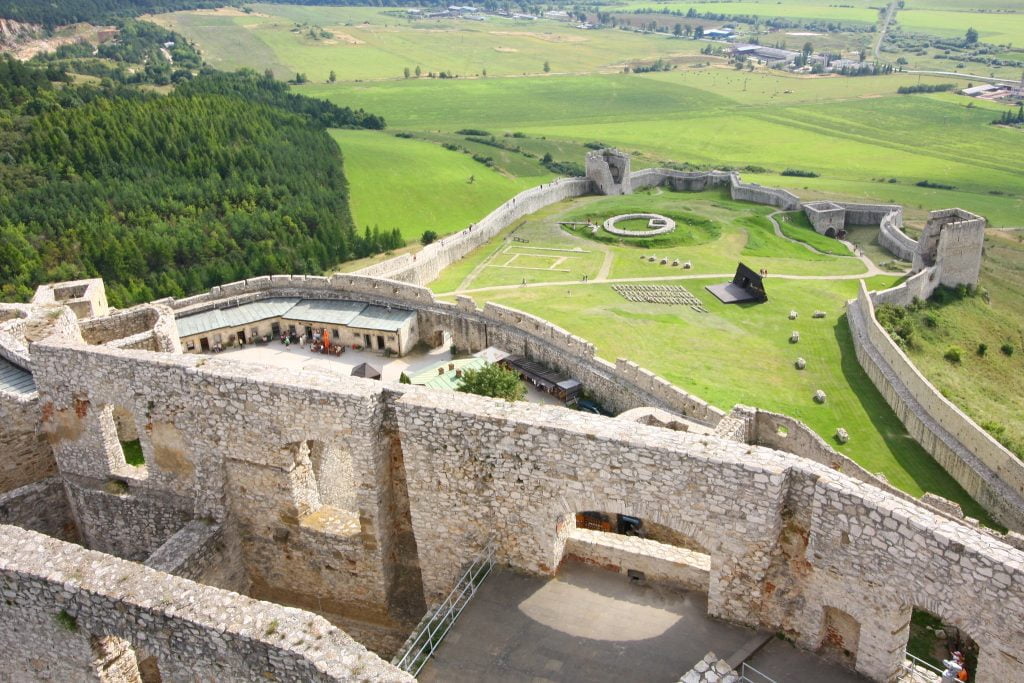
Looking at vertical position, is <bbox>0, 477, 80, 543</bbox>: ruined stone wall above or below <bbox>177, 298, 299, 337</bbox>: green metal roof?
above

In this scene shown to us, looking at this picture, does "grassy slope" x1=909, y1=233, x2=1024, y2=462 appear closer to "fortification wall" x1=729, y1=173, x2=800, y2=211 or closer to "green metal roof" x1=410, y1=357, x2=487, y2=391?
"fortification wall" x1=729, y1=173, x2=800, y2=211

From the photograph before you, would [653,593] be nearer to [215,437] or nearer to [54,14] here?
[215,437]

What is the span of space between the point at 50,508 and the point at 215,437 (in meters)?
6.45

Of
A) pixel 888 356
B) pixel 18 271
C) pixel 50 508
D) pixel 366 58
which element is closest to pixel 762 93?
pixel 366 58

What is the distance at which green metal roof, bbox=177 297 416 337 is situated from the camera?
135 ft

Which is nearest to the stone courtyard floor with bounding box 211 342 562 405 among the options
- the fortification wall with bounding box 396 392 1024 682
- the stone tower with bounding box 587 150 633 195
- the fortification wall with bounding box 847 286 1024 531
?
the fortification wall with bounding box 847 286 1024 531

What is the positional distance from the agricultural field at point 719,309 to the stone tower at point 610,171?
30.0ft

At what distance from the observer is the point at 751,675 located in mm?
12234

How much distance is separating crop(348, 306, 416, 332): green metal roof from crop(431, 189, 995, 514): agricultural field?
792 centimetres

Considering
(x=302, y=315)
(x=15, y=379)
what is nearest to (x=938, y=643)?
(x=15, y=379)

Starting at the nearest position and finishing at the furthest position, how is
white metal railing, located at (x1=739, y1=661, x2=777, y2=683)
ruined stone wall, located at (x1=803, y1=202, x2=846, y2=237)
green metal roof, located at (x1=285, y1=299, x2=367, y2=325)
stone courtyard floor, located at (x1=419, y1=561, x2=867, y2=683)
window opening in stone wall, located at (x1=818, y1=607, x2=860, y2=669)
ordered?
white metal railing, located at (x1=739, y1=661, x2=777, y2=683) → window opening in stone wall, located at (x1=818, y1=607, x2=860, y2=669) → stone courtyard floor, located at (x1=419, y1=561, x2=867, y2=683) → green metal roof, located at (x1=285, y1=299, x2=367, y2=325) → ruined stone wall, located at (x1=803, y1=202, x2=846, y2=237)

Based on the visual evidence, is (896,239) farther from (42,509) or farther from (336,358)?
(42,509)

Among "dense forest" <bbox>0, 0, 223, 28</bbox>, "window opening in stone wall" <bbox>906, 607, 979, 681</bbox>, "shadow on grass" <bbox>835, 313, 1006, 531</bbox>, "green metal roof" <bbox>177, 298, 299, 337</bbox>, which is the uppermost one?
"dense forest" <bbox>0, 0, 223, 28</bbox>

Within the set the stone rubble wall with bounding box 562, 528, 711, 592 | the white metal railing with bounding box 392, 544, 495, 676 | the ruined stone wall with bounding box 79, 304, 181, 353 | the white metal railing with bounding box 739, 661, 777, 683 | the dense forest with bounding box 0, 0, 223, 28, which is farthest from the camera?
the dense forest with bounding box 0, 0, 223, 28
